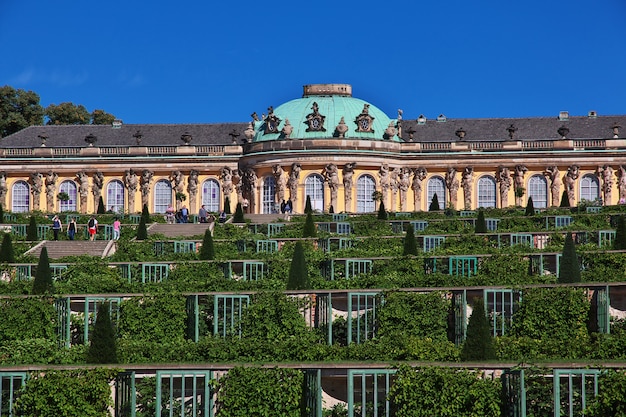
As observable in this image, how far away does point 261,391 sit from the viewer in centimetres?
2403

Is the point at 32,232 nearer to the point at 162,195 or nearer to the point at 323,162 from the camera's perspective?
the point at 323,162

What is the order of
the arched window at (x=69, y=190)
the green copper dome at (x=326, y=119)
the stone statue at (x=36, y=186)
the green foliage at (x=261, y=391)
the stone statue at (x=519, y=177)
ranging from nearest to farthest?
the green foliage at (x=261, y=391) < the green copper dome at (x=326, y=119) < the stone statue at (x=519, y=177) < the stone statue at (x=36, y=186) < the arched window at (x=69, y=190)

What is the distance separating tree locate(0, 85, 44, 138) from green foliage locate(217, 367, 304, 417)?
59.9 m

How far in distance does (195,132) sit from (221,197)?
187 inches

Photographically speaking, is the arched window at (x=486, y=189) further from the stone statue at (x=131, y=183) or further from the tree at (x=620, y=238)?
the tree at (x=620, y=238)

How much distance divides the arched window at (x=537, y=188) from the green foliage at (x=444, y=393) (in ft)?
156

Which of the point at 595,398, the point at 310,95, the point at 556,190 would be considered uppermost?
the point at 310,95

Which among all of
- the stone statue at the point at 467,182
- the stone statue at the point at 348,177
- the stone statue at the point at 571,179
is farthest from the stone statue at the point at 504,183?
the stone statue at the point at 348,177

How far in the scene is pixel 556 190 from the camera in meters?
70.2

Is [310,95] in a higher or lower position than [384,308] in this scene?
higher

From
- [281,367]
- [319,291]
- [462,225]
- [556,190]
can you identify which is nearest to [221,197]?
[556,190]

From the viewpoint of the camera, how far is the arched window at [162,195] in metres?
72.8

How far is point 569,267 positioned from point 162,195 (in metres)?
43.1

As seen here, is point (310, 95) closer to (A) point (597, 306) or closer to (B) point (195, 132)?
(B) point (195, 132)
